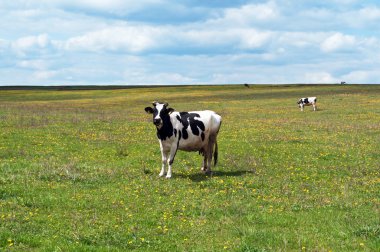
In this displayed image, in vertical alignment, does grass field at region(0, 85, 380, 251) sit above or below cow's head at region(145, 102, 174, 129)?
below

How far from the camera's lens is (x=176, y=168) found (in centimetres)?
2055

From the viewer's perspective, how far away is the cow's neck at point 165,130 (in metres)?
18.9

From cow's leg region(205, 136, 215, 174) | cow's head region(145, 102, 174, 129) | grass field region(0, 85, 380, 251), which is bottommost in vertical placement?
grass field region(0, 85, 380, 251)

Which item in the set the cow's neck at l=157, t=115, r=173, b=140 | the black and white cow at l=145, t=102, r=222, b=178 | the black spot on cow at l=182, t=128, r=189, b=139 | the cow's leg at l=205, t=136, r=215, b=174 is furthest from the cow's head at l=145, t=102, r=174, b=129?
the cow's leg at l=205, t=136, r=215, b=174

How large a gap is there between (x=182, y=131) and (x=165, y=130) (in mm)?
807

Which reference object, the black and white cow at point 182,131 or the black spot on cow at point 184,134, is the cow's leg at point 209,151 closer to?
the black and white cow at point 182,131

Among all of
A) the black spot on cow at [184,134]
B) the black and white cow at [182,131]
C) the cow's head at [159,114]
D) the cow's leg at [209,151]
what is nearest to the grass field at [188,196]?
the cow's leg at [209,151]

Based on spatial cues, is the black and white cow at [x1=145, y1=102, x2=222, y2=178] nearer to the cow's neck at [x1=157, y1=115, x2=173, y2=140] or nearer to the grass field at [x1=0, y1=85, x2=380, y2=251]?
the cow's neck at [x1=157, y1=115, x2=173, y2=140]

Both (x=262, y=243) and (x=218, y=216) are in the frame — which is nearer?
(x=262, y=243)

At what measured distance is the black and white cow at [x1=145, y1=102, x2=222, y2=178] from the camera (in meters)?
18.8

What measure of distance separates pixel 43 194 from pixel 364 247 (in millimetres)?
9230

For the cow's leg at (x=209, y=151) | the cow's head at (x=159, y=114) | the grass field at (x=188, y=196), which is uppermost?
the cow's head at (x=159, y=114)

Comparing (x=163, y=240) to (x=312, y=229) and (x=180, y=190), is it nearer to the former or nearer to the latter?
(x=312, y=229)

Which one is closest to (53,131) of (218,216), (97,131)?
(97,131)
